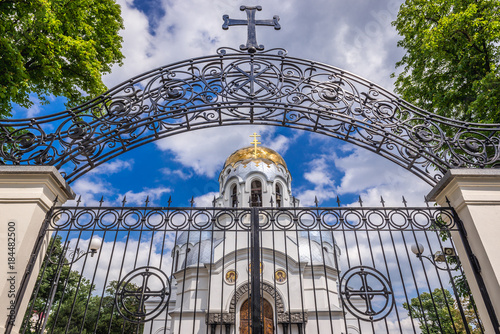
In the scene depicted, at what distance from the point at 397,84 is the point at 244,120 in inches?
281

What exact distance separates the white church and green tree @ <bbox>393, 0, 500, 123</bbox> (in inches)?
222

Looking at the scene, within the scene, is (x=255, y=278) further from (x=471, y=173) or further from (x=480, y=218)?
(x=471, y=173)

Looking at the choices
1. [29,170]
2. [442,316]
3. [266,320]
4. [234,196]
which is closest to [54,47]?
[29,170]

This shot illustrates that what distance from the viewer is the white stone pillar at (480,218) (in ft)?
12.4

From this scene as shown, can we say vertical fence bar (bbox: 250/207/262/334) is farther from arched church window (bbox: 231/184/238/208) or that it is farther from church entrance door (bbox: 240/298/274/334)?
arched church window (bbox: 231/184/238/208)

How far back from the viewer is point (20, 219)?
393 centimetres

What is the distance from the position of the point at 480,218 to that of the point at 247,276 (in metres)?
9.44

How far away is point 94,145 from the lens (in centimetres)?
473

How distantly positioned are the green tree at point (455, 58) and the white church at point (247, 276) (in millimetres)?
5629

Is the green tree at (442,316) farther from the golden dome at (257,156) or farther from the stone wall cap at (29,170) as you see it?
the golden dome at (257,156)

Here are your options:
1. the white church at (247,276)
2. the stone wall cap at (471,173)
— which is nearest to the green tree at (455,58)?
the stone wall cap at (471,173)

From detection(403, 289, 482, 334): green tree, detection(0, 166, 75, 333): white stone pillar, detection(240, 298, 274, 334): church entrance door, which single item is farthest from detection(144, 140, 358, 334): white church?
detection(0, 166, 75, 333): white stone pillar

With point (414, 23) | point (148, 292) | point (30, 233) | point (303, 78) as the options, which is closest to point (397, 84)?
point (414, 23)

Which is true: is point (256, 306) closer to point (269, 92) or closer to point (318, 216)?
point (318, 216)
